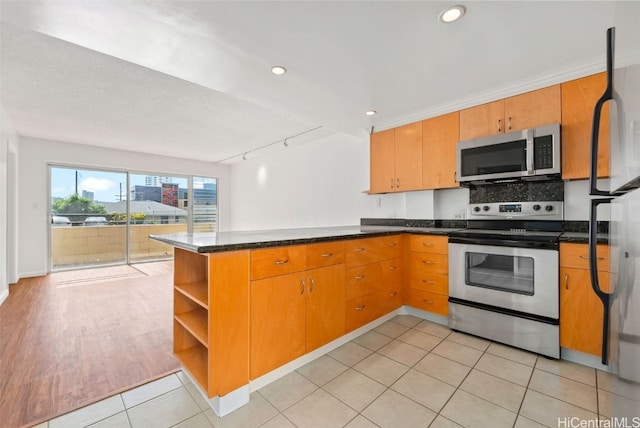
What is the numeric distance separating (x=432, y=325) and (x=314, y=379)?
1430 mm

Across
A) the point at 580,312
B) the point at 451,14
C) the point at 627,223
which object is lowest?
the point at 580,312

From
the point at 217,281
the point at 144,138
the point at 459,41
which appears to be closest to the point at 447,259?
the point at 459,41

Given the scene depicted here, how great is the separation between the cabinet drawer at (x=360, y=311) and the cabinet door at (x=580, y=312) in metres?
1.38

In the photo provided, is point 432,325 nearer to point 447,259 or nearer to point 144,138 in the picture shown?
point 447,259

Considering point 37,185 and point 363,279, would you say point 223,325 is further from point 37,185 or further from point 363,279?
point 37,185

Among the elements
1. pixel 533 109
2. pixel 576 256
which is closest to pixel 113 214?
pixel 533 109

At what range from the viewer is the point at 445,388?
1.74 m

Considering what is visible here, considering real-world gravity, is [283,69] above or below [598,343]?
above

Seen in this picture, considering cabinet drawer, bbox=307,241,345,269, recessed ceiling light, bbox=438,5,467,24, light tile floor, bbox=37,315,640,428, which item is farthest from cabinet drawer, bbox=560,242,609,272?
recessed ceiling light, bbox=438,5,467,24

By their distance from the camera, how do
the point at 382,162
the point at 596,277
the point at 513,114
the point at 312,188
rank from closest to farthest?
the point at 596,277 < the point at 513,114 < the point at 382,162 < the point at 312,188

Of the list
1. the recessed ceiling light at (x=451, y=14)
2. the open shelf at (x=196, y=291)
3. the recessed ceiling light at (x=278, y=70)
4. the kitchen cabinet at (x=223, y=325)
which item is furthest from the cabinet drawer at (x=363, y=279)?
the recessed ceiling light at (x=451, y=14)

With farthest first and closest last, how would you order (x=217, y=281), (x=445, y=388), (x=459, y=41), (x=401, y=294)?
(x=401, y=294) → (x=459, y=41) → (x=445, y=388) → (x=217, y=281)

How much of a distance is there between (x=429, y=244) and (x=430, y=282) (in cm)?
38

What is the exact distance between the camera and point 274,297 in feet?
5.70
